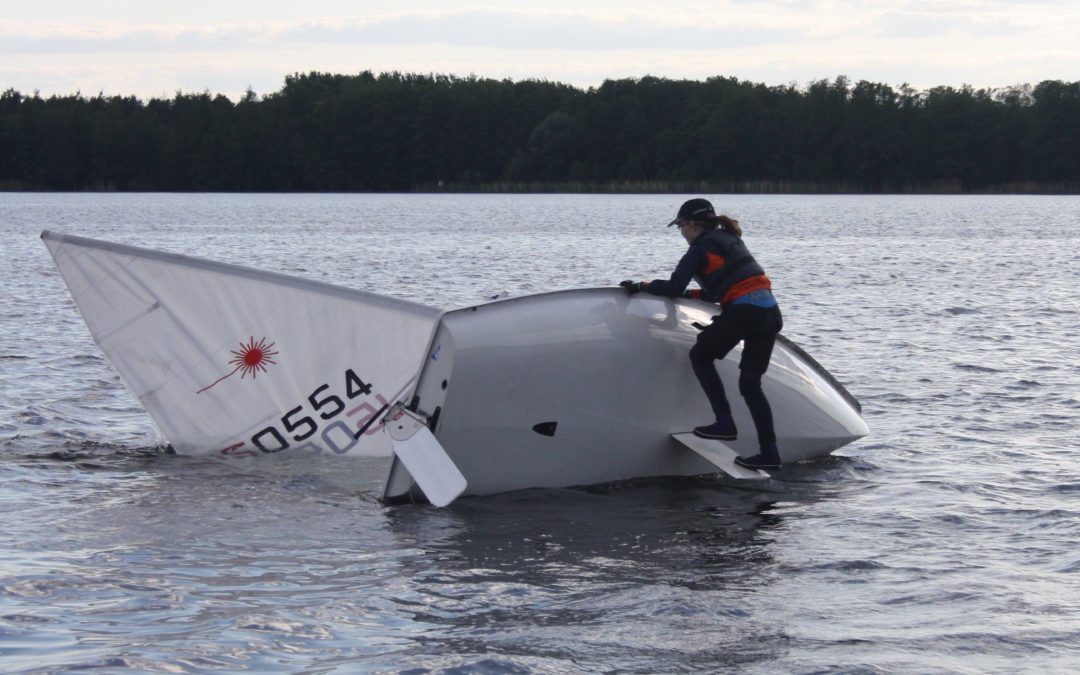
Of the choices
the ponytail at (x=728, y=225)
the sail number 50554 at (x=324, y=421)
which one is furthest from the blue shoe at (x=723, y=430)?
the sail number 50554 at (x=324, y=421)

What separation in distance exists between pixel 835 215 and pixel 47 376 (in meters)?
62.4

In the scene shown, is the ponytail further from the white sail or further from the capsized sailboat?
the white sail

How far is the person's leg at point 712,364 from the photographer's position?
9453 mm

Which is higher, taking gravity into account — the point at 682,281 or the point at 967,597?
the point at 682,281

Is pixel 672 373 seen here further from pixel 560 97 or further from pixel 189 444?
pixel 560 97

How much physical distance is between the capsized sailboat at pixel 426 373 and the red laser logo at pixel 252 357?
11 mm

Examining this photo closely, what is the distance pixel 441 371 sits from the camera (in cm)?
895

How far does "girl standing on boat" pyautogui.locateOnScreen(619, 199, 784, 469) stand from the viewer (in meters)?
9.44

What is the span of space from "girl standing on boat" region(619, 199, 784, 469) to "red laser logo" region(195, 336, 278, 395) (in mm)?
2779

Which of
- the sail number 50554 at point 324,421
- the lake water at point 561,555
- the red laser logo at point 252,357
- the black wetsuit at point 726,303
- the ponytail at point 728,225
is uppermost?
the ponytail at point 728,225

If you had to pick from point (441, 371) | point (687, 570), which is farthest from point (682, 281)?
point (687, 570)

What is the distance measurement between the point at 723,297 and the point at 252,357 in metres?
3.55

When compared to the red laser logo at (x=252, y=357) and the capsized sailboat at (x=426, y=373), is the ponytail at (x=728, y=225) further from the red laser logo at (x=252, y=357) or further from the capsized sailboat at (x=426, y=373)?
the red laser logo at (x=252, y=357)

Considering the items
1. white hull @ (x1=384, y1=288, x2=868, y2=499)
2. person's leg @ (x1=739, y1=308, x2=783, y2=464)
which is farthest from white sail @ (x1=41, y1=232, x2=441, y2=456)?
person's leg @ (x1=739, y1=308, x2=783, y2=464)
